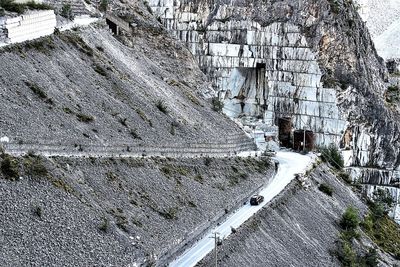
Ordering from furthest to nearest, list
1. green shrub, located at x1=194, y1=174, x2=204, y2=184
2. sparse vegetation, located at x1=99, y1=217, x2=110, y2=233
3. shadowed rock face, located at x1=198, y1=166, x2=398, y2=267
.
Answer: green shrub, located at x1=194, y1=174, x2=204, y2=184 → shadowed rock face, located at x1=198, y1=166, x2=398, y2=267 → sparse vegetation, located at x1=99, y1=217, x2=110, y2=233

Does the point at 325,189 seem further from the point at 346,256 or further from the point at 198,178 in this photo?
the point at 198,178

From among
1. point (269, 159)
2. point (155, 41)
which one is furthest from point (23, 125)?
point (155, 41)

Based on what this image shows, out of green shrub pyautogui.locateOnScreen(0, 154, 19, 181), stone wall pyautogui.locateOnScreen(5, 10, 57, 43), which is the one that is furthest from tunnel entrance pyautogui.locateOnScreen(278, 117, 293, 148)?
green shrub pyautogui.locateOnScreen(0, 154, 19, 181)

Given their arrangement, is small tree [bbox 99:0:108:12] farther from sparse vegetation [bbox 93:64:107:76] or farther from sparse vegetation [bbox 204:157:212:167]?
sparse vegetation [bbox 204:157:212:167]

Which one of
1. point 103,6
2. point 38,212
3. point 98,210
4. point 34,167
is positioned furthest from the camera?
point 103,6

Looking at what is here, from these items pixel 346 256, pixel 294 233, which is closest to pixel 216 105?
pixel 346 256

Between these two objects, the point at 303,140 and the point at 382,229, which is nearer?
the point at 382,229

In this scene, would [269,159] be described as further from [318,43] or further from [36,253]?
[36,253]
